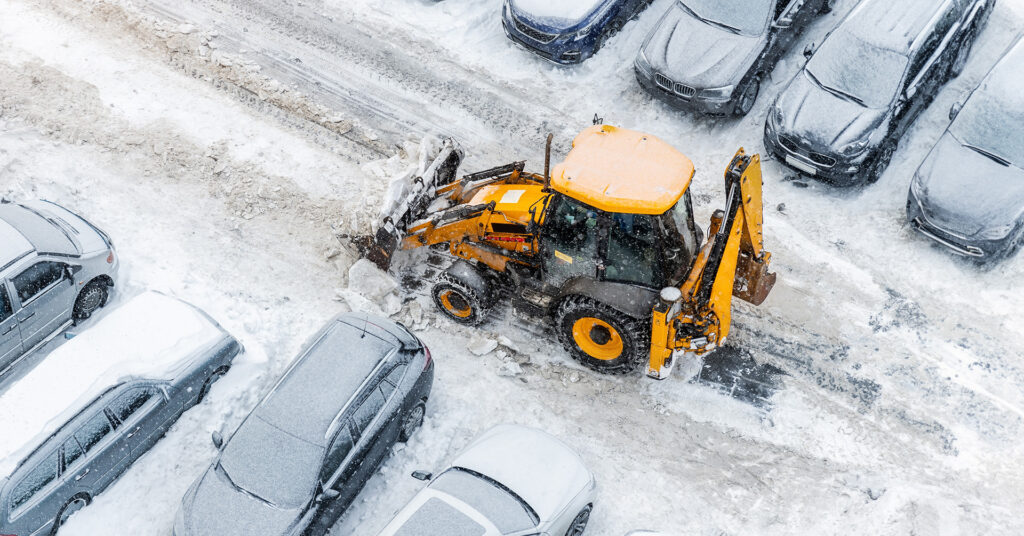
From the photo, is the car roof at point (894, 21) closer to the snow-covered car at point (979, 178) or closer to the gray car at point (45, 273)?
the snow-covered car at point (979, 178)

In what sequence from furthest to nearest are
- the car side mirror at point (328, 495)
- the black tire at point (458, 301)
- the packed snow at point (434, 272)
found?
the black tire at point (458, 301)
the packed snow at point (434, 272)
the car side mirror at point (328, 495)

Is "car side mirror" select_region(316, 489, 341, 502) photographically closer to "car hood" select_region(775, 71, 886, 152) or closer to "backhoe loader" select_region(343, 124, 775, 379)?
"backhoe loader" select_region(343, 124, 775, 379)

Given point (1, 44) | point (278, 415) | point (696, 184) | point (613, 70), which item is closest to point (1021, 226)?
point (696, 184)

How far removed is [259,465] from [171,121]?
662cm

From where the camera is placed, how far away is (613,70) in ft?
42.4

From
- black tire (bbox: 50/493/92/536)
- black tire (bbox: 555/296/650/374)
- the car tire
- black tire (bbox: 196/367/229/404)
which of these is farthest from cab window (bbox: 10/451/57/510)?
black tire (bbox: 555/296/650/374)

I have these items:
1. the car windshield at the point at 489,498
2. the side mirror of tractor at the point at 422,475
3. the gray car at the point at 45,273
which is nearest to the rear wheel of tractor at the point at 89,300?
the gray car at the point at 45,273

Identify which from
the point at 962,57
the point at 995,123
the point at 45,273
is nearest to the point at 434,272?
the point at 45,273

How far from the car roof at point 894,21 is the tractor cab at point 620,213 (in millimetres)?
4876

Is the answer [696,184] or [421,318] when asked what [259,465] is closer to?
[421,318]

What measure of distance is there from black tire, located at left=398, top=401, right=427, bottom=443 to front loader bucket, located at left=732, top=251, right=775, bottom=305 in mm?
3789

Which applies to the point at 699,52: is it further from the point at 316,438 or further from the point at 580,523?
the point at 316,438

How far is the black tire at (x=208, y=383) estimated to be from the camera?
909cm

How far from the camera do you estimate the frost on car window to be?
23.6 ft
